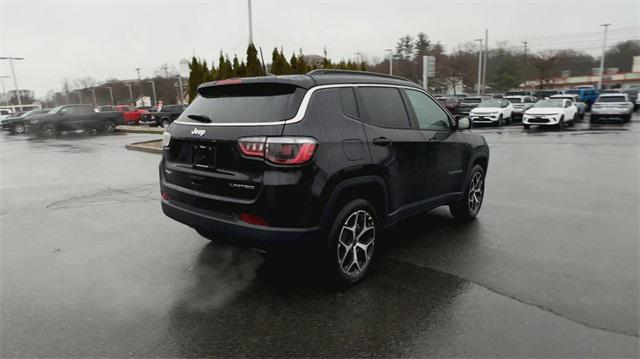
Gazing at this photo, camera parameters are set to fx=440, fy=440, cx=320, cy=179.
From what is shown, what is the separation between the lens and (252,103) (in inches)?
147

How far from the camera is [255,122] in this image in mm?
3555

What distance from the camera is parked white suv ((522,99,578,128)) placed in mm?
21250

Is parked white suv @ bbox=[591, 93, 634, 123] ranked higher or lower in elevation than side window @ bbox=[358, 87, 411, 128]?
lower

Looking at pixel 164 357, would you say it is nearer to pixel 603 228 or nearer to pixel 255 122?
pixel 255 122

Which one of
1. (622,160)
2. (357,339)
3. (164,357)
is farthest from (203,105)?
(622,160)

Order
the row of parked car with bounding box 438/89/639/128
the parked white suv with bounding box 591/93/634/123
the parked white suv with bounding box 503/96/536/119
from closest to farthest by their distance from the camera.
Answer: the row of parked car with bounding box 438/89/639/128 < the parked white suv with bounding box 591/93/634/123 < the parked white suv with bounding box 503/96/536/119

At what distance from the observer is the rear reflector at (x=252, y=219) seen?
3449 mm

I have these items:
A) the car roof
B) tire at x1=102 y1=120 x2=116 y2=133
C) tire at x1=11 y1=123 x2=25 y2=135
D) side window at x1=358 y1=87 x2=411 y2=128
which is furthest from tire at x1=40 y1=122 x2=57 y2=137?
side window at x1=358 y1=87 x2=411 y2=128

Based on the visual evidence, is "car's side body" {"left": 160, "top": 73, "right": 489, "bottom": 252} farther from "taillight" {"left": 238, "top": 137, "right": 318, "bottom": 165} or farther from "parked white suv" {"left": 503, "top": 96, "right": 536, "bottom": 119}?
"parked white suv" {"left": 503, "top": 96, "right": 536, "bottom": 119}

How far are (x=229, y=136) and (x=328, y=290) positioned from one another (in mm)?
1573

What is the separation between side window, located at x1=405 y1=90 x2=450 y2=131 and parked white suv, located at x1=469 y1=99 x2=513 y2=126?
2057 cm

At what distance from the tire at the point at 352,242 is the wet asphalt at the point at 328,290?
0.14 meters

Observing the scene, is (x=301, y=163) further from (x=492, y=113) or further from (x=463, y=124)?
(x=492, y=113)

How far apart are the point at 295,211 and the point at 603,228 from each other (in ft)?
14.1
